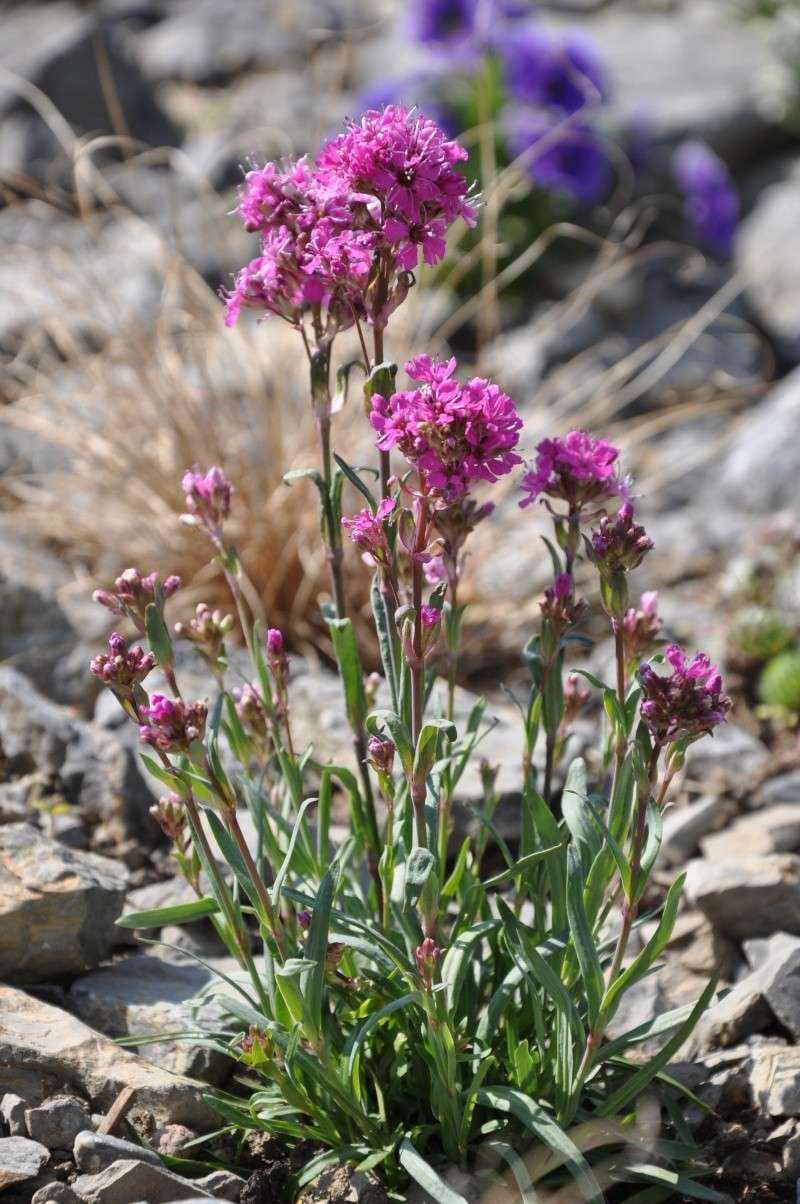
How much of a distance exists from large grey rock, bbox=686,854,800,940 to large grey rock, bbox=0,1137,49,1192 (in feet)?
4.42

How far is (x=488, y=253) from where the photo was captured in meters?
3.92

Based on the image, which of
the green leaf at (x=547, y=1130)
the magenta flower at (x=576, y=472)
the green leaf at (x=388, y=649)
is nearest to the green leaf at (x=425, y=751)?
the green leaf at (x=388, y=649)

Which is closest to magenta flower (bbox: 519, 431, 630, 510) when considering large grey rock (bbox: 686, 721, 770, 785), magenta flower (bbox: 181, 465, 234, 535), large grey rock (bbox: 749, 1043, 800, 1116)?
magenta flower (bbox: 181, 465, 234, 535)

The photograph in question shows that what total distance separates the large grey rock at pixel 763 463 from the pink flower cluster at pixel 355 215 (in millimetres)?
3499

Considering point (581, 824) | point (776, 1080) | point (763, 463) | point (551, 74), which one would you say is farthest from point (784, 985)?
point (551, 74)

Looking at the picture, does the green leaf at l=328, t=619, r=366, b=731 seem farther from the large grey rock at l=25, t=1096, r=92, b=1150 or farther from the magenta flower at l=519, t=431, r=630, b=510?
the large grey rock at l=25, t=1096, r=92, b=1150

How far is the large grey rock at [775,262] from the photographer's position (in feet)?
21.8

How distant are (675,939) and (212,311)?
2654mm

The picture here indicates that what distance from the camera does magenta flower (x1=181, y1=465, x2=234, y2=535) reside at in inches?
78.2

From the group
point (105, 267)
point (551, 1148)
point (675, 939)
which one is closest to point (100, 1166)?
point (551, 1148)

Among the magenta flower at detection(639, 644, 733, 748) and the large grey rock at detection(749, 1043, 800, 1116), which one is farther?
the large grey rock at detection(749, 1043, 800, 1116)

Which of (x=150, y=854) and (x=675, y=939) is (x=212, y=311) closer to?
(x=150, y=854)

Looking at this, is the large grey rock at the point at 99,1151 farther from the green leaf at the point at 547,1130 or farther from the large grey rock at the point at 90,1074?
the green leaf at the point at 547,1130

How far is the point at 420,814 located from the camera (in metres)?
1.77
